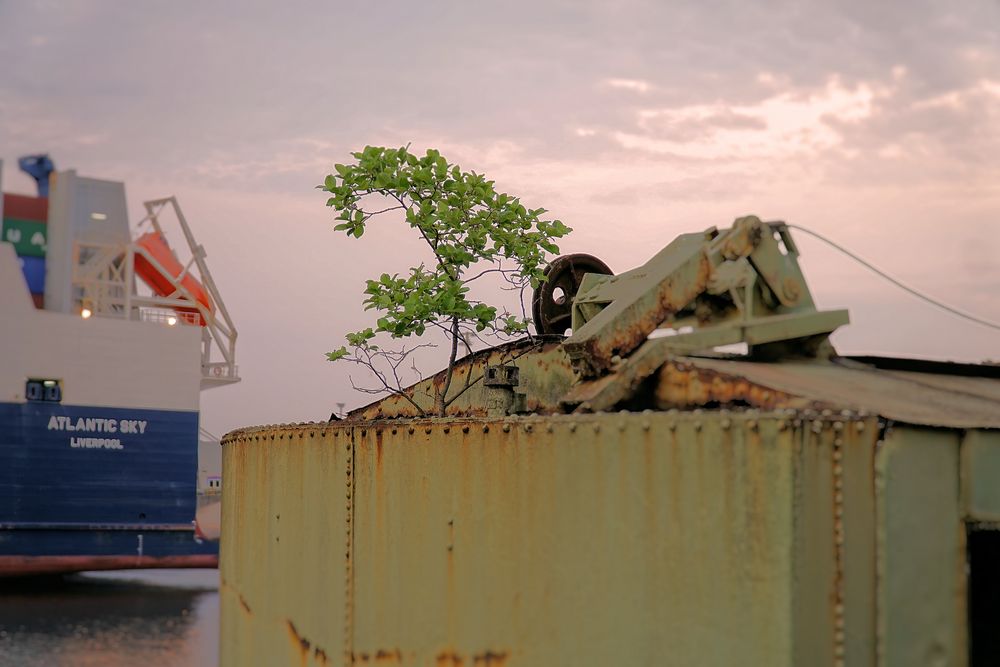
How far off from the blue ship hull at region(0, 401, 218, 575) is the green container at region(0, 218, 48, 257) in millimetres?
6953

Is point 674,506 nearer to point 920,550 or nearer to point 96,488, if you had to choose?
point 920,550

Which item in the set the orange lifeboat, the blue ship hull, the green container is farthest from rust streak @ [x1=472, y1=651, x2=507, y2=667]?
the green container

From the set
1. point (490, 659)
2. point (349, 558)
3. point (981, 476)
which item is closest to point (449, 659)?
point (490, 659)

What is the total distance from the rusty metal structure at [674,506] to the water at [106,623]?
2342 cm

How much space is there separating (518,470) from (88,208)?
38564mm

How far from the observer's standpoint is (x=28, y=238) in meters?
42.2

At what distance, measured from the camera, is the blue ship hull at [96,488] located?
37406 millimetres

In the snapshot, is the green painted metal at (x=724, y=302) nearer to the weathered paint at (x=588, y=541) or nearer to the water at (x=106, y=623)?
the weathered paint at (x=588, y=541)

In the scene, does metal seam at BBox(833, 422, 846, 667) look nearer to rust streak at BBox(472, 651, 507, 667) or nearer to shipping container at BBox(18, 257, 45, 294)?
rust streak at BBox(472, 651, 507, 667)

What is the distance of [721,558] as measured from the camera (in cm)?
512

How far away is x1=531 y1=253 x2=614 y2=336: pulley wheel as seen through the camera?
32.4ft

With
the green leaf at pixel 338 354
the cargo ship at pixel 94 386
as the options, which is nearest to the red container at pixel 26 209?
the cargo ship at pixel 94 386

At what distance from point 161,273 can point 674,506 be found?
129ft

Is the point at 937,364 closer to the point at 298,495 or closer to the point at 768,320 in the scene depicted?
the point at 768,320
